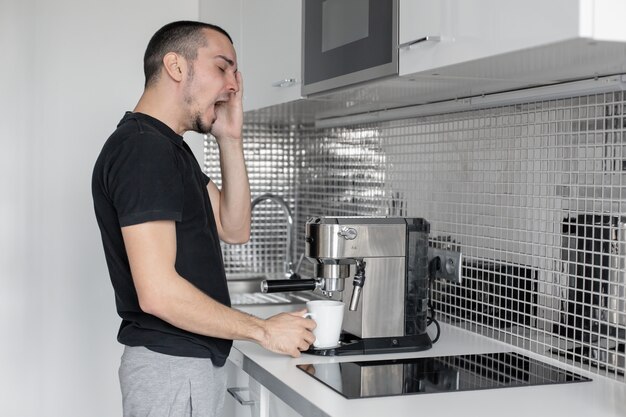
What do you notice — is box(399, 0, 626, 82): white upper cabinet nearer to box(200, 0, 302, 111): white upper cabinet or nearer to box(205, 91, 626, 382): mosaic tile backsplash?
box(205, 91, 626, 382): mosaic tile backsplash

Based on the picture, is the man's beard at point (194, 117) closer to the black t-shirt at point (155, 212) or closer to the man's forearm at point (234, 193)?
the black t-shirt at point (155, 212)

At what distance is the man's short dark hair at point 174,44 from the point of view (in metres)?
1.88

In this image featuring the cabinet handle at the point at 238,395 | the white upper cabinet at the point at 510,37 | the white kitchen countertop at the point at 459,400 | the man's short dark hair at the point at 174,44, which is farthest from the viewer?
the cabinet handle at the point at 238,395

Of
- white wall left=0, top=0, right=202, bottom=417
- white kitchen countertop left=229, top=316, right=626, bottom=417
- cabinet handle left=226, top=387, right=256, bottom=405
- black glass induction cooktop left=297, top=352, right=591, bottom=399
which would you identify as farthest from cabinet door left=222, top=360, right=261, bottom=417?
white wall left=0, top=0, right=202, bottom=417

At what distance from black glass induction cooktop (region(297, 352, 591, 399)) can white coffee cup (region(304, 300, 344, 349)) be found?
94mm

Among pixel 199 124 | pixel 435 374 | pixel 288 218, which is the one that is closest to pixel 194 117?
pixel 199 124

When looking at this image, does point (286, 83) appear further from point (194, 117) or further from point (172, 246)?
point (172, 246)

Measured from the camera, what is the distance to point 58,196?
9.93 ft

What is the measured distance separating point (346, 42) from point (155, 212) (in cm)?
66

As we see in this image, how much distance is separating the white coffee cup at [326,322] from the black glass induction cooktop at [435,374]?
94mm

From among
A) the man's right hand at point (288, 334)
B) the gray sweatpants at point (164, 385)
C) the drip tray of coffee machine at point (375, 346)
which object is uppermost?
the man's right hand at point (288, 334)

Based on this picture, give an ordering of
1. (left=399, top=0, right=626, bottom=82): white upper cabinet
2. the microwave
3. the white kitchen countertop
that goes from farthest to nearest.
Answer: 1. the microwave
2. the white kitchen countertop
3. (left=399, top=0, right=626, bottom=82): white upper cabinet

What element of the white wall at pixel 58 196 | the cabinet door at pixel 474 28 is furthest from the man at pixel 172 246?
the white wall at pixel 58 196

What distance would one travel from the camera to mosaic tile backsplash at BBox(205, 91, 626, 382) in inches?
67.7
